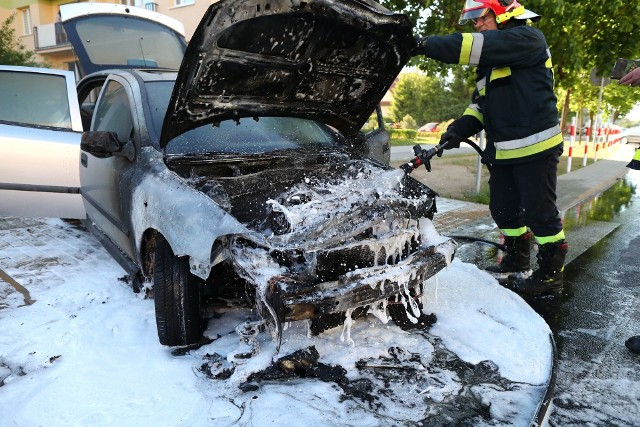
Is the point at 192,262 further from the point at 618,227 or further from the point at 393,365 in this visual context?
the point at 618,227

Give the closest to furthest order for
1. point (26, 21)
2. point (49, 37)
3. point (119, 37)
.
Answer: point (119, 37), point (49, 37), point (26, 21)

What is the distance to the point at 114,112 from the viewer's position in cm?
396

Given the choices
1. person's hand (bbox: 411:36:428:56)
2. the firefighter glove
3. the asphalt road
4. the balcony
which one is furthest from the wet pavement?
the balcony

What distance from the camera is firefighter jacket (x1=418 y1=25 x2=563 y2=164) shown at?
3.38 meters

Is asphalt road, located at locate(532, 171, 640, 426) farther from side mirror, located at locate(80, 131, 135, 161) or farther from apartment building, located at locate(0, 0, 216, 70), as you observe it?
apartment building, located at locate(0, 0, 216, 70)

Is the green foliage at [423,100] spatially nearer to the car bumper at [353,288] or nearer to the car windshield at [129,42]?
the car windshield at [129,42]

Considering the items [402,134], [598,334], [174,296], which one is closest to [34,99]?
[174,296]

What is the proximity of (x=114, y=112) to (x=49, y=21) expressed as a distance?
83.1 ft

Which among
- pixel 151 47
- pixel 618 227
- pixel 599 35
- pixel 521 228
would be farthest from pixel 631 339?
pixel 599 35

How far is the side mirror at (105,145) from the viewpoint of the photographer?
3.31m

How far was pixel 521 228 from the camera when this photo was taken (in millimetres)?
4398

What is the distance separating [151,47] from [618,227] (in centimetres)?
648

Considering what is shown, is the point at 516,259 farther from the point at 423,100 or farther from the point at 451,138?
the point at 423,100

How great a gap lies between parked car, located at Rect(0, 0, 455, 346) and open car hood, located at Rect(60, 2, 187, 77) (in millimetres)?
2071
